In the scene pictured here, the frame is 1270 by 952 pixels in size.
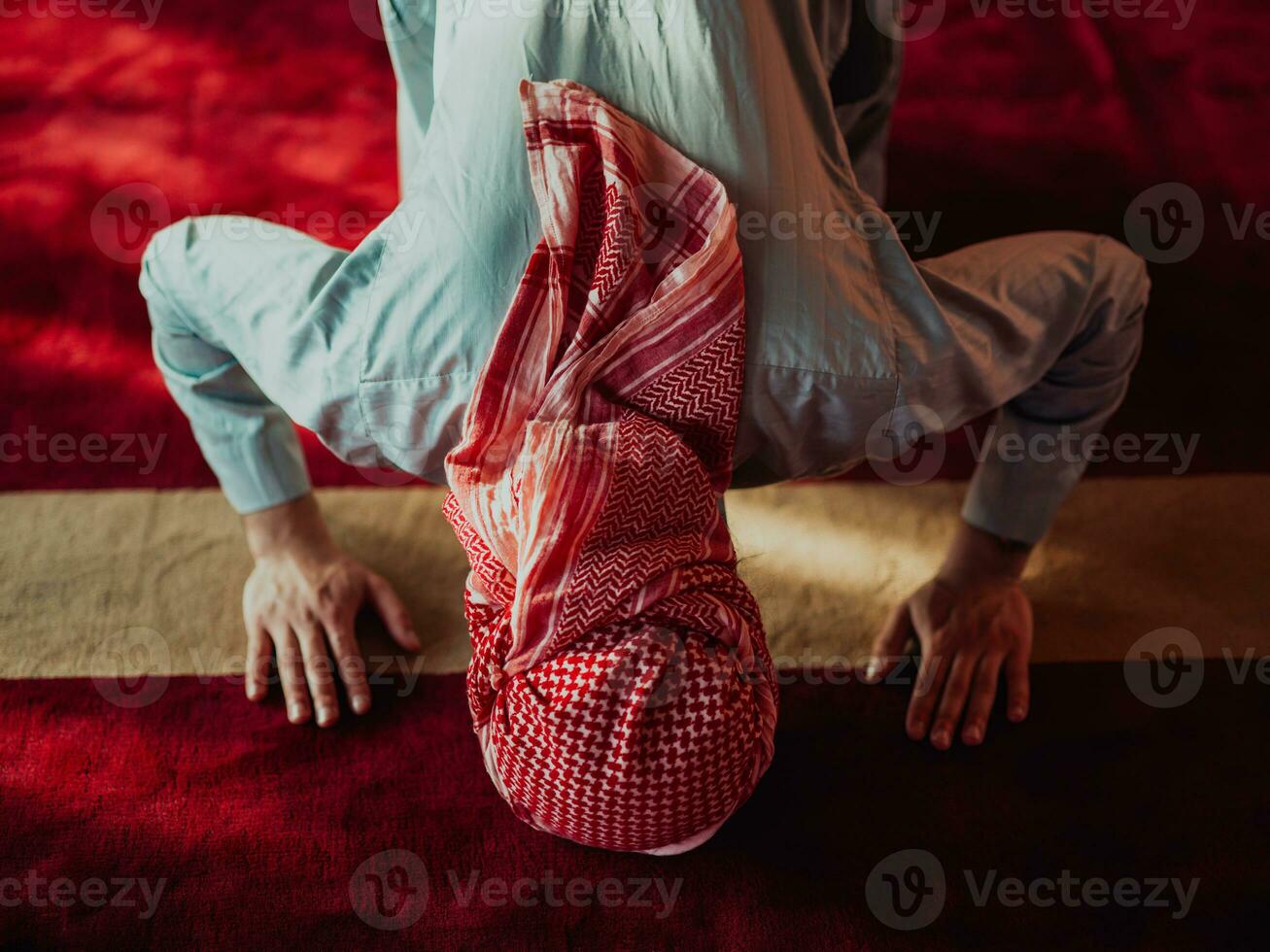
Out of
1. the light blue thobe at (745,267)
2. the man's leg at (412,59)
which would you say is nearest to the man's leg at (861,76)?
the light blue thobe at (745,267)

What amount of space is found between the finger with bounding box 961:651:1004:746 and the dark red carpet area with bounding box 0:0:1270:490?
28 cm

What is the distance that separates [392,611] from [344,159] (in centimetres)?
75

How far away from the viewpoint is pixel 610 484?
692 mm

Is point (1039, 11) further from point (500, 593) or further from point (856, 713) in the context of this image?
point (500, 593)

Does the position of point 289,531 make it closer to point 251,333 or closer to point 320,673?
point 320,673

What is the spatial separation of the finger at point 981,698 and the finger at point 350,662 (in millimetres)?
548

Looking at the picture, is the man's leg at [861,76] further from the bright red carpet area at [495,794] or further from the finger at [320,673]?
the finger at [320,673]

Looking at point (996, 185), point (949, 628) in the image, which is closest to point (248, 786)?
point (949, 628)

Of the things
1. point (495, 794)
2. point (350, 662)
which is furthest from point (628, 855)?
point (350, 662)

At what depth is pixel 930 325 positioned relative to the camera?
0.81 metres

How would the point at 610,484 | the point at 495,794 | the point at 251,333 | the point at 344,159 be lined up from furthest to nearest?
the point at 344,159 → the point at 495,794 → the point at 251,333 → the point at 610,484

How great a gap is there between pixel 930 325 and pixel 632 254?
23 centimetres

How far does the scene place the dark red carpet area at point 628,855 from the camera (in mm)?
906

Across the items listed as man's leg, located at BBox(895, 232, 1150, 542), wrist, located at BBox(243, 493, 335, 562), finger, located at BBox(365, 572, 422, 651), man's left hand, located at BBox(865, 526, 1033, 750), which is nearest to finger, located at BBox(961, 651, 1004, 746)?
man's left hand, located at BBox(865, 526, 1033, 750)
